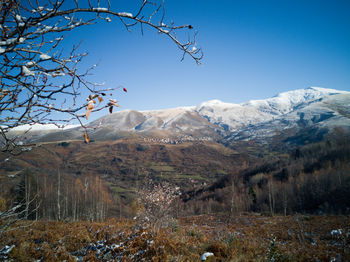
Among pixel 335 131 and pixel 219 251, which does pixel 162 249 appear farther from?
pixel 335 131

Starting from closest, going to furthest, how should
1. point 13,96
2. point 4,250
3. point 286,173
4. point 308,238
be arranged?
1. point 13,96
2. point 4,250
3. point 308,238
4. point 286,173

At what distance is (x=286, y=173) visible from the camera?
274 ft

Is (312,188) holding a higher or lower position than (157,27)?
lower

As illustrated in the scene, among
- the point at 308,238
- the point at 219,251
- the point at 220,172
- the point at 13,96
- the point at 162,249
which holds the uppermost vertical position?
the point at 13,96

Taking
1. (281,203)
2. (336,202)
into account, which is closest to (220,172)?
(281,203)

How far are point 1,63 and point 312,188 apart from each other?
72.8m

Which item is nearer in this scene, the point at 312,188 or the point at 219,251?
the point at 219,251

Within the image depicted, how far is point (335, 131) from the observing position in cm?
17500

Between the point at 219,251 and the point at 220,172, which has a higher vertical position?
the point at 219,251

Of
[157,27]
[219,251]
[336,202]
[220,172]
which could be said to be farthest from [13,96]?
[220,172]

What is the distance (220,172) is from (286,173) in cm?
8369

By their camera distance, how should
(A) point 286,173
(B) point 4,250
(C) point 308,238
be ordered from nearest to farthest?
(B) point 4,250 → (C) point 308,238 → (A) point 286,173

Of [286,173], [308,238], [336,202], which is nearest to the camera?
[308,238]

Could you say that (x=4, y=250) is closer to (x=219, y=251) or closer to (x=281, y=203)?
(x=219, y=251)
